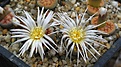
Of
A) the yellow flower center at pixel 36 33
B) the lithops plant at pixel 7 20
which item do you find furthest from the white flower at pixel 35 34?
the lithops plant at pixel 7 20

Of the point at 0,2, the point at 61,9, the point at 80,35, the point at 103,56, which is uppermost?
the point at 0,2

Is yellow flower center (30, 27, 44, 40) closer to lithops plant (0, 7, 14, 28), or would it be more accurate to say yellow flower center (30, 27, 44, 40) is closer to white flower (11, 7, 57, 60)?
white flower (11, 7, 57, 60)

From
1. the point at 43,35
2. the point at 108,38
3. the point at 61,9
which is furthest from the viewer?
the point at 61,9

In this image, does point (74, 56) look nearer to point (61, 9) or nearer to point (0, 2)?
point (61, 9)

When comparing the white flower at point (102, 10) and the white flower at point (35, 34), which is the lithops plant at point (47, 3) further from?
the white flower at point (102, 10)

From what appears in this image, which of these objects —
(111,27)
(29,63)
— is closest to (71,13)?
(111,27)

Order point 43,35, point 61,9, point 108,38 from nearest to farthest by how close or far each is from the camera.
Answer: point 43,35, point 108,38, point 61,9

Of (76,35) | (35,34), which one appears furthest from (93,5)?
(35,34)
